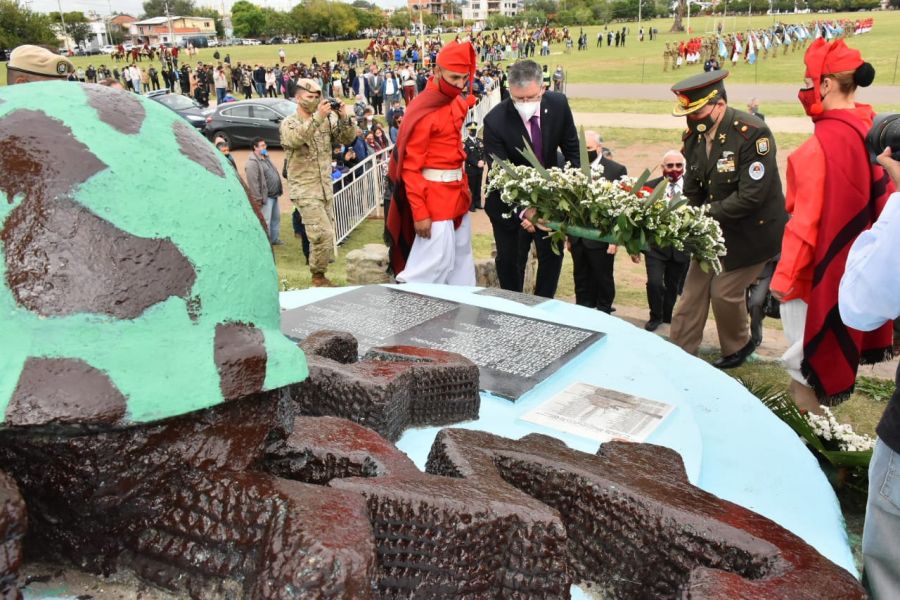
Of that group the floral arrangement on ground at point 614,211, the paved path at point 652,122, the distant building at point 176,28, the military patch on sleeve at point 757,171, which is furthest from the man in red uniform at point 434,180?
the distant building at point 176,28

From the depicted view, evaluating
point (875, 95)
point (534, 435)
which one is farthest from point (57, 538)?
point (875, 95)

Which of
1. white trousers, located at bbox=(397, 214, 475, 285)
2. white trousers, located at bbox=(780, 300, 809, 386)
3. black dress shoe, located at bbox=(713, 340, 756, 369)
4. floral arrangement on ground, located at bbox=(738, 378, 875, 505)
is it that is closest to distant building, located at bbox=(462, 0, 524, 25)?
white trousers, located at bbox=(397, 214, 475, 285)

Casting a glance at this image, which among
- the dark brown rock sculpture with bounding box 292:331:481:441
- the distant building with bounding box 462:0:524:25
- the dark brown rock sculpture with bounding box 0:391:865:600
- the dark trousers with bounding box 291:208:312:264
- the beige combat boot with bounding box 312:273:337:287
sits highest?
the distant building with bounding box 462:0:524:25

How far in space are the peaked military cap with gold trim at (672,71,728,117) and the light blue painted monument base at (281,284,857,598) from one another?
175 centimetres

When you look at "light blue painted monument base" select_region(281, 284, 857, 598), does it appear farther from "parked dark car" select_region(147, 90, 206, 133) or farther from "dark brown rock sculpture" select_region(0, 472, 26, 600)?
"parked dark car" select_region(147, 90, 206, 133)

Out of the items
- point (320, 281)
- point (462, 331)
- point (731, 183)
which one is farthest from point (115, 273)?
point (320, 281)

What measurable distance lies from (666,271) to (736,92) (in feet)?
74.8

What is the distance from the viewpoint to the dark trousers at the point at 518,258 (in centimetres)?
626

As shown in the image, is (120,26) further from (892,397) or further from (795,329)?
(892,397)

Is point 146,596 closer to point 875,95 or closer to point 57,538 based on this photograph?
point 57,538

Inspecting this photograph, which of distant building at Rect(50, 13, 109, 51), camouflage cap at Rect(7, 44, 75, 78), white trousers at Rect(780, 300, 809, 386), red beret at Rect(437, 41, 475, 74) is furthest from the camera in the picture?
distant building at Rect(50, 13, 109, 51)

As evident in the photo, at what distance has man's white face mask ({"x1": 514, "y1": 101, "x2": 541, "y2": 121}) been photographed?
5.73 m

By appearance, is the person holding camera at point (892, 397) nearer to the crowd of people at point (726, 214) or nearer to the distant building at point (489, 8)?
the crowd of people at point (726, 214)

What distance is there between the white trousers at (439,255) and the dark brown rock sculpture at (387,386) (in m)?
2.48
